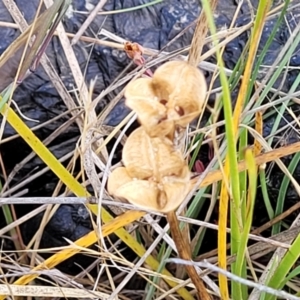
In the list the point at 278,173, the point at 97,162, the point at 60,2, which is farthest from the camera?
the point at 278,173

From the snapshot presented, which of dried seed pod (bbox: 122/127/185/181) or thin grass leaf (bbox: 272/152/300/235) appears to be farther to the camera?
thin grass leaf (bbox: 272/152/300/235)

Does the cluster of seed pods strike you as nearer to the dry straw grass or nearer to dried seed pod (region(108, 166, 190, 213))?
dried seed pod (region(108, 166, 190, 213))

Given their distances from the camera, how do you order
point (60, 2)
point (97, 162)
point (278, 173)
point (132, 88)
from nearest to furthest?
point (132, 88) → point (60, 2) → point (97, 162) → point (278, 173)

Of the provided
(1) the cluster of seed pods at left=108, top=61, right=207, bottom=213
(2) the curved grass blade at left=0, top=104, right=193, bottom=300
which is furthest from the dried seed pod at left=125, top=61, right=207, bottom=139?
(2) the curved grass blade at left=0, top=104, right=193, bottom=300

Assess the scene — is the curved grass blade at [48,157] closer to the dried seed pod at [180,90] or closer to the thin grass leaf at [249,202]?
the thin grass leaf at [249,202]

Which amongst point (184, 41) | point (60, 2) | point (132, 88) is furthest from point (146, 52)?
point (132, 88)

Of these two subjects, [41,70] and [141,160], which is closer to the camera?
[141,160]

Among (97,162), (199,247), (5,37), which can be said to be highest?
(5,37)

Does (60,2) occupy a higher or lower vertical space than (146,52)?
higher

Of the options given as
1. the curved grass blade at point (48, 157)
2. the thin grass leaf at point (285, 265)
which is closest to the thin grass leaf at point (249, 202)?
the thin grass leaf at point (285, 265)

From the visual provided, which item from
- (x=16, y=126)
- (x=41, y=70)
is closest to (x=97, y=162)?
(x=16, y=126)

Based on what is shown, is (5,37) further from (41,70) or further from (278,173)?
(278,173)
